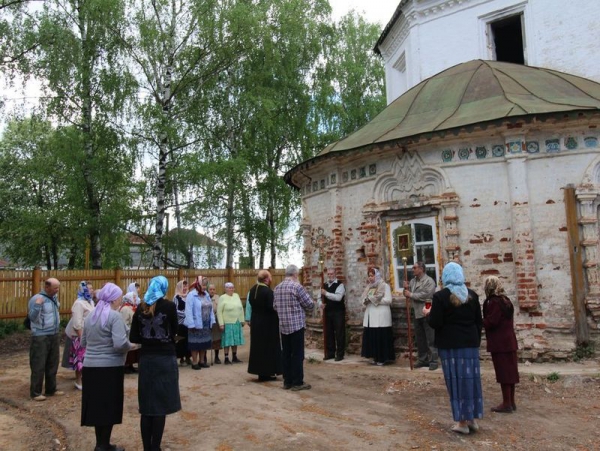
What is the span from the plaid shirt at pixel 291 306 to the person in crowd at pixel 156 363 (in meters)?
2.90

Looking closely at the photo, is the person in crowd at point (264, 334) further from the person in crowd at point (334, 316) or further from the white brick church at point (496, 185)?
the white brick church at point (496, 185)

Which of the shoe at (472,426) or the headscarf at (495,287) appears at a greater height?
the headscarf at (495,287)

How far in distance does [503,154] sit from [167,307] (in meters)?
6.58

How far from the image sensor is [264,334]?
26.3 ft

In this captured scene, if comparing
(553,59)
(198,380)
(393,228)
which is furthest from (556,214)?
(198,380)

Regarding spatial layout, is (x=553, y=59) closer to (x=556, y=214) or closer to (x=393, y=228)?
(x=556, y=214)

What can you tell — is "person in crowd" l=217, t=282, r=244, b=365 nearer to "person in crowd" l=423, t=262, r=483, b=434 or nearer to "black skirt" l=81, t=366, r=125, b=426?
"black skirt" l=81, t=366, r=125, b=426

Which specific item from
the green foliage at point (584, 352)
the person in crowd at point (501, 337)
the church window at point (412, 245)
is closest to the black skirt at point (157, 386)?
the person in crowd at point (501, 337)

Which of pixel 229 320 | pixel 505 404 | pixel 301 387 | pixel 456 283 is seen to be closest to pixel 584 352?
pixel 505 404

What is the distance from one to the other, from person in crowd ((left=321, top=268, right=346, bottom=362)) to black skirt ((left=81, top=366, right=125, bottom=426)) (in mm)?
5326

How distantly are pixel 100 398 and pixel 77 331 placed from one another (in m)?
3.35

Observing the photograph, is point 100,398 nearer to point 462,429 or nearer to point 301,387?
point 301,387

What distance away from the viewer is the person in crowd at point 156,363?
14.7 feet

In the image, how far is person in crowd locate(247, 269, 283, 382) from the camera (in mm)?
7938
